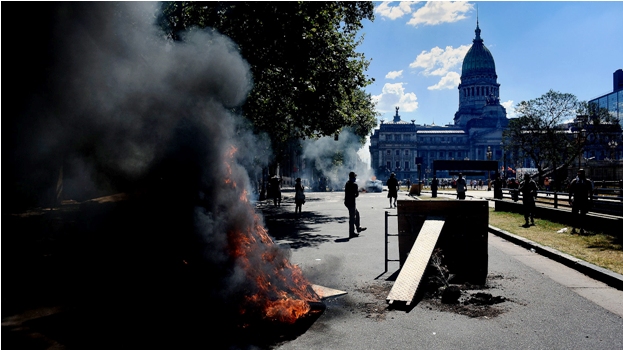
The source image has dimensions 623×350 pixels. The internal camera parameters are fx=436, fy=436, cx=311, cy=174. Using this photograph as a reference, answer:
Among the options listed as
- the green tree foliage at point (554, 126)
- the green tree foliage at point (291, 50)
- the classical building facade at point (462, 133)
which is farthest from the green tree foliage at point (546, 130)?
the classical building facade at point (462, 133)

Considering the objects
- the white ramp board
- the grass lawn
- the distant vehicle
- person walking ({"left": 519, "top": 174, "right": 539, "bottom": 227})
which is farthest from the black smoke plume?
the distant vehicle

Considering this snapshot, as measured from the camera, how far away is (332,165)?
69562 mm

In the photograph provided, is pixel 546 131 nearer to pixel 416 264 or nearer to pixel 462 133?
pixel 416 264

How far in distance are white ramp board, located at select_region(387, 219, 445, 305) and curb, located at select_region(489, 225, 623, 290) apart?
2.56 metres

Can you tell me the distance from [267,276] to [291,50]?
1139 cm

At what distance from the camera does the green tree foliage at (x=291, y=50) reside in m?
13.8

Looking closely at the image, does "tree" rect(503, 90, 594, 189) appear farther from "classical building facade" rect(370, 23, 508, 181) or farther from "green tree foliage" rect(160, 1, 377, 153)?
"classical building facade" rect(370, 23, 508, 181)

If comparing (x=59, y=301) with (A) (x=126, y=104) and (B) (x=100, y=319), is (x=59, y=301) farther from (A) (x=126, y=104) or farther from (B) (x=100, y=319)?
(A) (x=126, y=104)

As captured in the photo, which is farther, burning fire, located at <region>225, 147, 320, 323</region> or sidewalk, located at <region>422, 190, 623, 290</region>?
sidewalk, located at <region>422, 190, 623, 290</region>

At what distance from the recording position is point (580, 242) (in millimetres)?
9867

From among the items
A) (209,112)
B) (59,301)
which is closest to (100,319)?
(59,301)

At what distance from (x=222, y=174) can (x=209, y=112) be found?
0.90 m

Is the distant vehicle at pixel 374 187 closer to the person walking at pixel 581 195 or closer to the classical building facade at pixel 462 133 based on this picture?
the person walking at pixel 581 195

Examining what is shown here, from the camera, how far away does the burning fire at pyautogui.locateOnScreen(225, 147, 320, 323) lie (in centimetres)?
470
